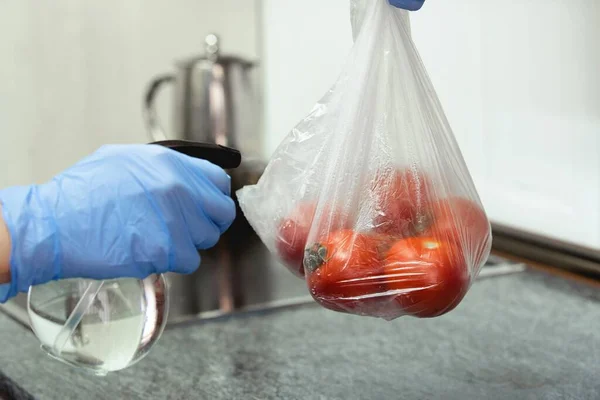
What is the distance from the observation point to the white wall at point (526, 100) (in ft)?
3.33

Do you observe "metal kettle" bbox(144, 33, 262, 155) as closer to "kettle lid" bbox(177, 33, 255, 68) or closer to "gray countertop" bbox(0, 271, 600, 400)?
"kettle lid" bbox(177, 33, 255, 68)

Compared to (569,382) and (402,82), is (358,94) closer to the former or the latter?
(402,82)

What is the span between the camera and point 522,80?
43.5 inches

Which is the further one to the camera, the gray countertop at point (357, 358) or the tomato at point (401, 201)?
the gray countertop at point (357, 358)

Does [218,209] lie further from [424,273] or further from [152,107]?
[152,107]

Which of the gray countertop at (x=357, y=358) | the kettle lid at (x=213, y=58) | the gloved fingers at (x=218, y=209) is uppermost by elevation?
the kettle lid at (x=213, y=58)

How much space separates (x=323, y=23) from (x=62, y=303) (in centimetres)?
95

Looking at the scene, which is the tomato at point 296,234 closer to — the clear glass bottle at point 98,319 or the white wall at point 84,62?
the clear glass bottle at point 98,319

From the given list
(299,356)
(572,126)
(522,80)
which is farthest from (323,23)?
(299,356)

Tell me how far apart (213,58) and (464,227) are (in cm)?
108

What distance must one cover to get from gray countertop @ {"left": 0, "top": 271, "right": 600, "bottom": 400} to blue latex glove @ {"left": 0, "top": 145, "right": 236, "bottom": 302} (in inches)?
5.3

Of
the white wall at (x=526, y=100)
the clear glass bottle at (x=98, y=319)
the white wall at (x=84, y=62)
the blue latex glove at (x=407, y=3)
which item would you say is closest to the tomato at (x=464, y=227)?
the blue latex glove at (x=407, y=3)

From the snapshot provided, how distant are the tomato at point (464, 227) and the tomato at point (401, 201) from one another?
1 cm

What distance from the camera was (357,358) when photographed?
2.64 feet
